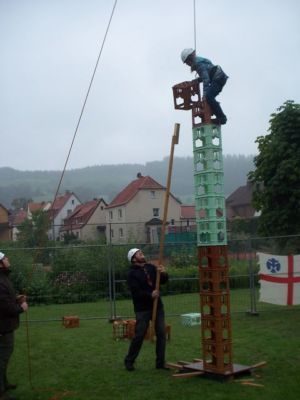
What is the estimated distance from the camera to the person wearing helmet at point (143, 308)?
26.4 feet

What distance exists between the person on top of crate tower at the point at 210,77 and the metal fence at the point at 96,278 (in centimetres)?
694

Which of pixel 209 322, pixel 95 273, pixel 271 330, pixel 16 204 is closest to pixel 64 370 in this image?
pixel 209 322

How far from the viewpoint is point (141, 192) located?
62.9 metres

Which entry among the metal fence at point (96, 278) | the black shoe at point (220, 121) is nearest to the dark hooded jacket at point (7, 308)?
the black shoe at point (220, 121)

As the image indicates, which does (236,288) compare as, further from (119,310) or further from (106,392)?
(106,392)

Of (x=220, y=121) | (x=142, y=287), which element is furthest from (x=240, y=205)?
(x=220, y=121)

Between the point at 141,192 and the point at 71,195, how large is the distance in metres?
33.9

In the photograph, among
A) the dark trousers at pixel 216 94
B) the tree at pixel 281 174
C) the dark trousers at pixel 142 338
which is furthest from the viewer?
the tree at pixel 281 174

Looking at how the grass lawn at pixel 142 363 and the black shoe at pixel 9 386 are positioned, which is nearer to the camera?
the grass lawn at pixel 142 363

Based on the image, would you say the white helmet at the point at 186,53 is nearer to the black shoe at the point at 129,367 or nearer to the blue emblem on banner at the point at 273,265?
the black shoe at the point at 129,367

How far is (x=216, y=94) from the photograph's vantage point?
7.63 m

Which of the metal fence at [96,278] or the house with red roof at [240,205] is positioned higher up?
the house with red roof at [240,205]

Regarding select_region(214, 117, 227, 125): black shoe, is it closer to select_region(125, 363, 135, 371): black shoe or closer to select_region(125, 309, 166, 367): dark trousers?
select_region(125, 309, 166, 367): dark trousers

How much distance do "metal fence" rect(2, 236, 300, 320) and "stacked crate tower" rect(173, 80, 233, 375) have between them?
6697 millimetres
